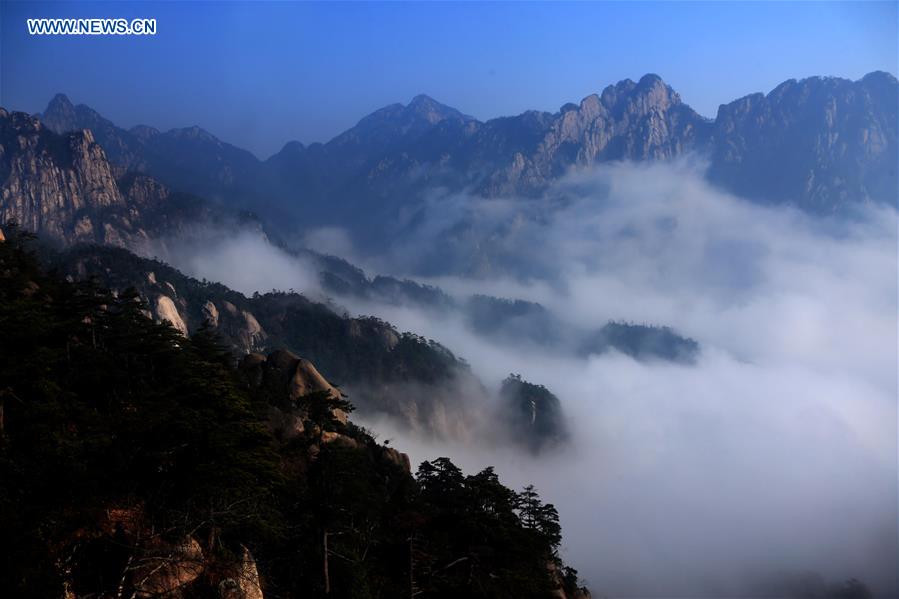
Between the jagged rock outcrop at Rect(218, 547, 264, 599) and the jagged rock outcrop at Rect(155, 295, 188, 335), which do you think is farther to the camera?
the jagged rock outcrop at Rect(155, 295, 188, 335)

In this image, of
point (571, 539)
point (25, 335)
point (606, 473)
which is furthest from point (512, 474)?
point (25, 335)

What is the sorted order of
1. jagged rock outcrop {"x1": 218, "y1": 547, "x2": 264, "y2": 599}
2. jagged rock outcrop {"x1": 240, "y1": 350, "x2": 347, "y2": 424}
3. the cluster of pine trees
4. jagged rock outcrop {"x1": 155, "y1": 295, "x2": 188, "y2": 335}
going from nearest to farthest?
the cluster of pine trees < jagged rock outcrop {"x1": 218, "y1": 547, "x2": 264, "y2": 599} < jagged rock outcrop {"x1": 240, "y1": 350, "x2": 347, "y2": 424} < jagged rock outcrop {"x1": 155, "y1": 295, "x2": 188, "y2": 335}

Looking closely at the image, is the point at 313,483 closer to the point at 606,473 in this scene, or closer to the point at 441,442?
the point at 441,442

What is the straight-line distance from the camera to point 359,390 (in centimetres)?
14438

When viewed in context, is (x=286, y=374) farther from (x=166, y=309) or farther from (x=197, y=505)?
(x=166, y=309)

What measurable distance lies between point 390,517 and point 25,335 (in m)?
18.1

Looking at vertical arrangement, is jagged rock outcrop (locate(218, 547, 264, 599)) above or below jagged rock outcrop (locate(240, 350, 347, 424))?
below

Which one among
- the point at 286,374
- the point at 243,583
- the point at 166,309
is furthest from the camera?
the point at 166,309

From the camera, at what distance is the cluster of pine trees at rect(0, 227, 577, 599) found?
15094 mm

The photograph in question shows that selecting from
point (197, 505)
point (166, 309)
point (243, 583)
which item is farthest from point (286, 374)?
point (166, 309)

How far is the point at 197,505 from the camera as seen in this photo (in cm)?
1786

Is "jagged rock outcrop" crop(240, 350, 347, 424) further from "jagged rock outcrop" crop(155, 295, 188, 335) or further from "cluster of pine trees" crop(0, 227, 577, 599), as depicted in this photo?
"jagged rock outcrop" crop(155, 295, 188, 335)

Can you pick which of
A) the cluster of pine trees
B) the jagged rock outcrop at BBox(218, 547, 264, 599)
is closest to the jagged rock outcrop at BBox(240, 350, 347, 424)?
the cluster of pine trees

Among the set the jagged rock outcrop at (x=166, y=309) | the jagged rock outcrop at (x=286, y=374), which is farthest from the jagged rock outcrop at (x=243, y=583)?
the jagged rock outcrop at (x=166, y=309)
